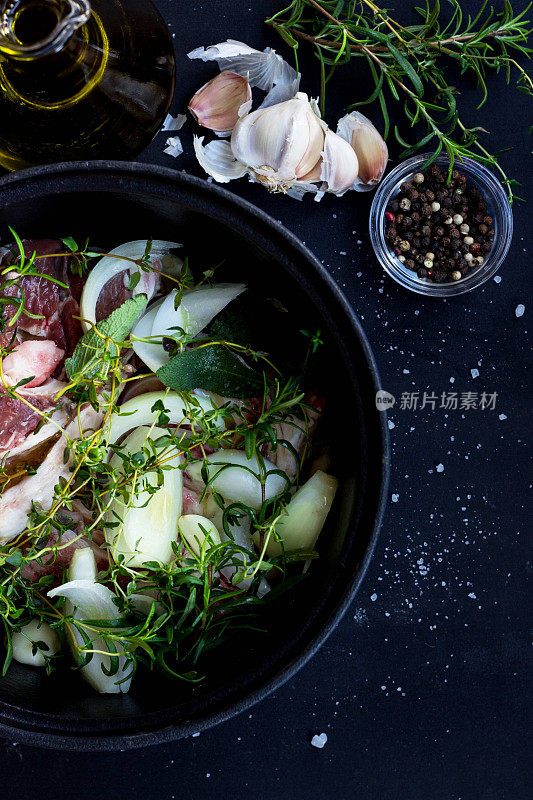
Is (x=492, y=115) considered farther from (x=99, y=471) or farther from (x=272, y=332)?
(x=99, y=471)

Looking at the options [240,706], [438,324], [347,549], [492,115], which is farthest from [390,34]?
[240,706]

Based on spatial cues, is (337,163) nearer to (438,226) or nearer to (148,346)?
(438,226)

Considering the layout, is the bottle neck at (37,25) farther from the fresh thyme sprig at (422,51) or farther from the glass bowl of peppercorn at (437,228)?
the glass bowl of peppercorn at (437,228)

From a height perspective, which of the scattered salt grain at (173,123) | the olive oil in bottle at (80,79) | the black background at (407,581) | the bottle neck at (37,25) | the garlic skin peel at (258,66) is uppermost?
the bottle neck at (37,25)

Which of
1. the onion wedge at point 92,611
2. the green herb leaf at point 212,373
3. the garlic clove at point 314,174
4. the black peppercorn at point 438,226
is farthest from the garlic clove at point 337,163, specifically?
the onion wedge at point 92,611

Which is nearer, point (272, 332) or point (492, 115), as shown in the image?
point (272, 332)
